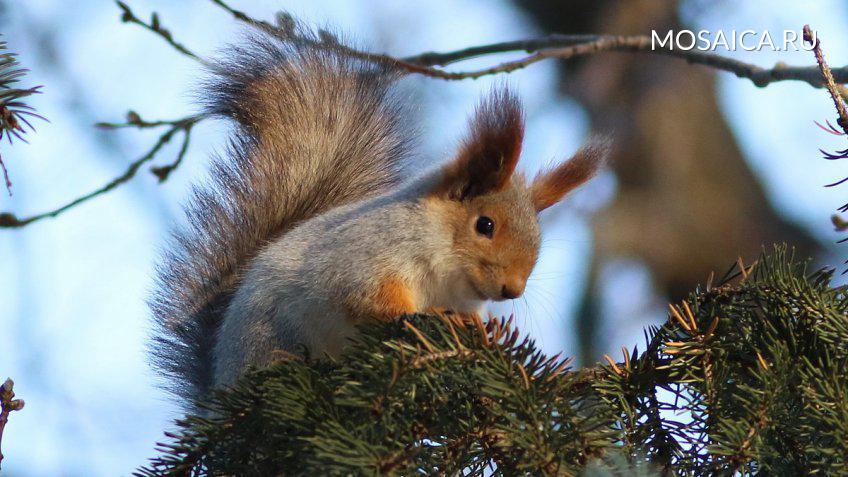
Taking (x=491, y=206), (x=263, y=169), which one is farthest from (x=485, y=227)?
(x=263, y=169)

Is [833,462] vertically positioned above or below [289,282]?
below

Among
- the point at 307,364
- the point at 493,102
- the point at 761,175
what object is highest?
the point at 761,175

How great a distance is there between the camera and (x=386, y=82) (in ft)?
6.67

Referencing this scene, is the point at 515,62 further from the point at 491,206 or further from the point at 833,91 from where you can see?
the point at 833,91

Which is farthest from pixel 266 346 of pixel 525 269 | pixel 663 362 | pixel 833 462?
pixel 833 462

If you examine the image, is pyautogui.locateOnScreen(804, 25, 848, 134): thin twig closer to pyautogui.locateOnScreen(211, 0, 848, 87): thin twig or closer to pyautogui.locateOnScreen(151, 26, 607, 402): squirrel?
pyautogui.locateOnScreen(211, 0, 848, 87): thin twig

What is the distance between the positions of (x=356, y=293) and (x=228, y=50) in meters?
0.82

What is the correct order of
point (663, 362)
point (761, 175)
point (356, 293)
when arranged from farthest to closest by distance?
point (761, 175)
point (356, 293)
point (663, 362)

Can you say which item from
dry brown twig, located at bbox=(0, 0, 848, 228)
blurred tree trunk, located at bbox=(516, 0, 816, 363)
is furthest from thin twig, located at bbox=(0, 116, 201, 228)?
blurred tree trunk, located at bbox=(516, 0, 816, 363)

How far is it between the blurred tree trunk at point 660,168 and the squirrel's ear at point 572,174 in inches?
67.3

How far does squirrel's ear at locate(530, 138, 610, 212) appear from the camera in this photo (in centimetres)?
171

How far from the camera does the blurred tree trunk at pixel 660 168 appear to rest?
11.2ft

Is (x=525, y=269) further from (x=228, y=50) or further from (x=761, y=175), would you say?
(x=761, y=175)

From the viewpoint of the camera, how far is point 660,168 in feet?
11.8
